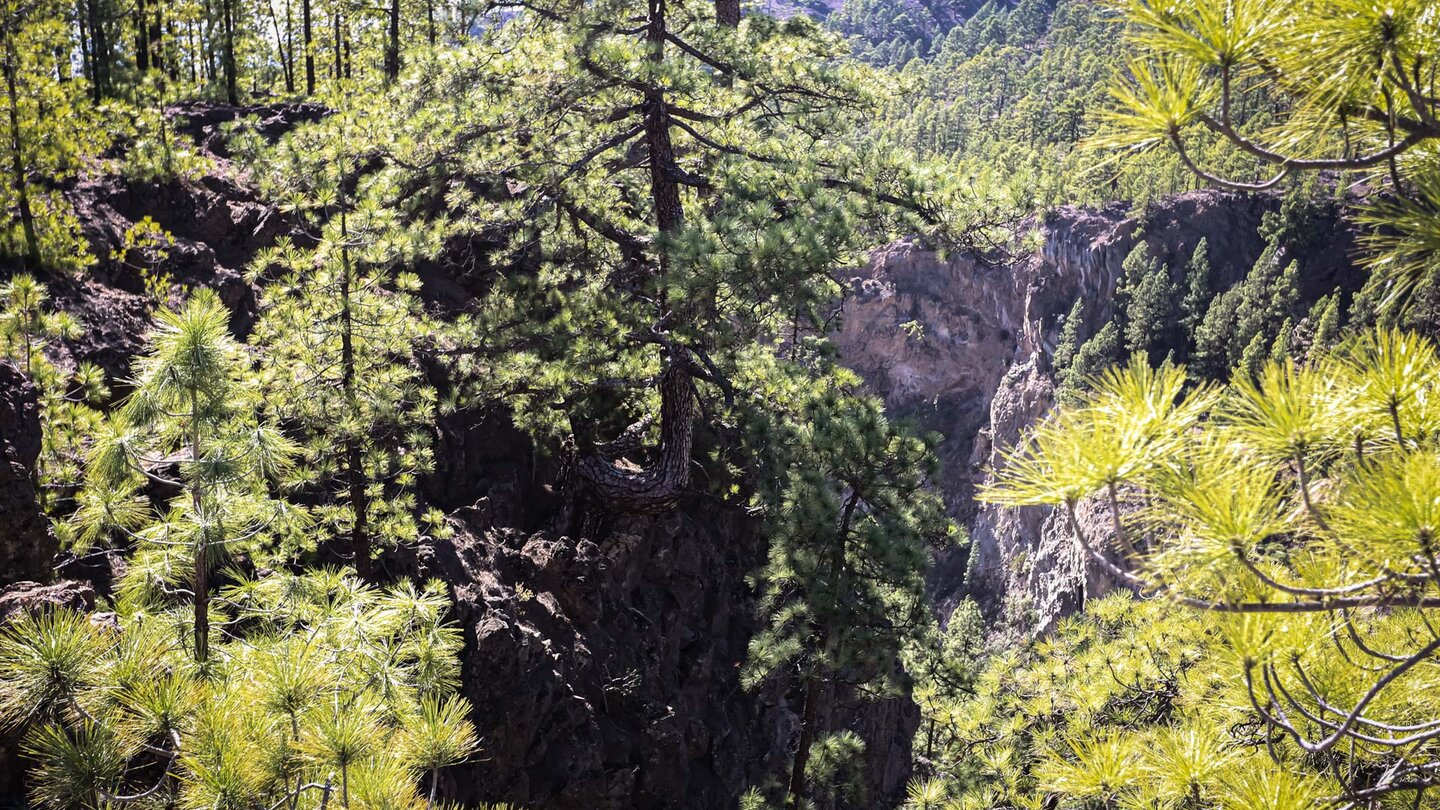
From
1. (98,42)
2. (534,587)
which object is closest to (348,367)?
(534,587)

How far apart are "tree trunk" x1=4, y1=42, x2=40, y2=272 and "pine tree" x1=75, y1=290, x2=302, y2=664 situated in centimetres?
344

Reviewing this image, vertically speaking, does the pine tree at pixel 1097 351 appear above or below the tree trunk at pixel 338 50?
below

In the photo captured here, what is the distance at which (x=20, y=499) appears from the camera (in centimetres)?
441

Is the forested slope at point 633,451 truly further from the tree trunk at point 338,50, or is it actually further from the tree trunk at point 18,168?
the tree trunk at point 338,50

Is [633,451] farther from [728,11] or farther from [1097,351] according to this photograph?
[1097,351]

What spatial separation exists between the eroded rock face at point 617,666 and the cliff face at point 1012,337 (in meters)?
31.2

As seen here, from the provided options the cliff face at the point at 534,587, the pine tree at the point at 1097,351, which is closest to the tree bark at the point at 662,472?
the cliff face at the point at 534,587

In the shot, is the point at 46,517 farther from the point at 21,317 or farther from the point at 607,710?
the point at 607,710

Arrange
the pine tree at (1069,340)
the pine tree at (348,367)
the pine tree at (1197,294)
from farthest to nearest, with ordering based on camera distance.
A: the pine tree at (1069,340) → the pine tree at (1197,294) → the pine tree at (348,367)

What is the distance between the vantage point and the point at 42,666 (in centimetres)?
260

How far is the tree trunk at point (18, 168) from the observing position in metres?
6.36

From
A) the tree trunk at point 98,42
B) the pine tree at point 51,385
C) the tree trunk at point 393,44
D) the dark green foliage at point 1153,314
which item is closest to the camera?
the pine tree at point 51,385

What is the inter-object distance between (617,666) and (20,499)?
408 centimetres

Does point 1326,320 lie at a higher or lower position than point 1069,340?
higher
